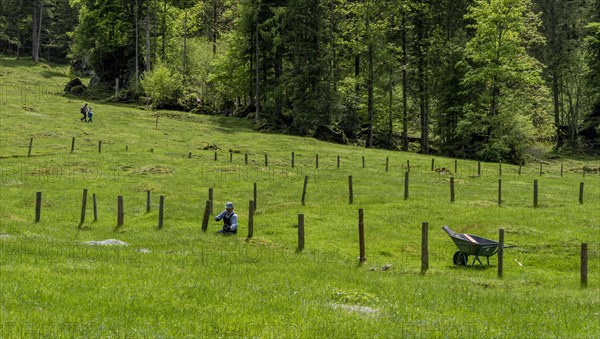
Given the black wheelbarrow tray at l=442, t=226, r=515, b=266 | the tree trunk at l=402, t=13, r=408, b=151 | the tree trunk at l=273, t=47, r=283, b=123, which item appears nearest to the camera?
the black wheelbarrow tray at l=442, t=226, r=515, b=266

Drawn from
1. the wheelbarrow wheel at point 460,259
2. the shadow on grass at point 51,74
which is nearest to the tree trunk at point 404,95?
the wheelbarrow wheel at point 460,259

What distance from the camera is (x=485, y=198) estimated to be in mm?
33844

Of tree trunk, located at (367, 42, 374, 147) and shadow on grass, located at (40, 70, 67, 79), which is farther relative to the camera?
shadow on grass, located at (40, 70, 67, 79)

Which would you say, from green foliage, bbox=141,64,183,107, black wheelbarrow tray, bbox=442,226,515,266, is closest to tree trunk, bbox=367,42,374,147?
green foliage, bbox=141,64,183,107

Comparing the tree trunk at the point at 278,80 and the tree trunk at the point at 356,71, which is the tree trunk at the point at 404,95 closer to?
the tree trunk at the point at 356,71

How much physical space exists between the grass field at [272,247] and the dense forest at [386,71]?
1310 centimetres

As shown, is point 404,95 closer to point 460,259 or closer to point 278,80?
point 278,80

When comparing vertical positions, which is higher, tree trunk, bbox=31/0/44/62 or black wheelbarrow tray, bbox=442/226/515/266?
tree trunk, bbox=31/0/44/62

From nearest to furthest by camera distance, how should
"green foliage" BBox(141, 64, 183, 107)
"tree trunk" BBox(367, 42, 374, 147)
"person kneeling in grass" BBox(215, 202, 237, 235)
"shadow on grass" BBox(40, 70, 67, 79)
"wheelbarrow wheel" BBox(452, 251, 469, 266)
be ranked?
"wheelbarrow wheel" BBox(452, 251, 469, 266) < "person kneeling in grass" BBox(215, 202, 237, 235) < "tree trunk" BBox(367, 42, 374, 147) < "green foliage" BBox(141, 64, 183, 107) < "shadow on grass" BBox(40, 70, 67, 79)

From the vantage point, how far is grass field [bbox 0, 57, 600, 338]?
1038 centimetres

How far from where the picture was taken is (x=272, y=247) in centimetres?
2120

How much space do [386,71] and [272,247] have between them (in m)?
54.0

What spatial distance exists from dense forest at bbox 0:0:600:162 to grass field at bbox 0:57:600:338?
43.0 feet

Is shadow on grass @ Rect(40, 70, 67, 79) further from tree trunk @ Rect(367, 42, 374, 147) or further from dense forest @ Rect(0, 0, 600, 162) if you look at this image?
tree trunk @ Rect(367, 42, 374, 147)
